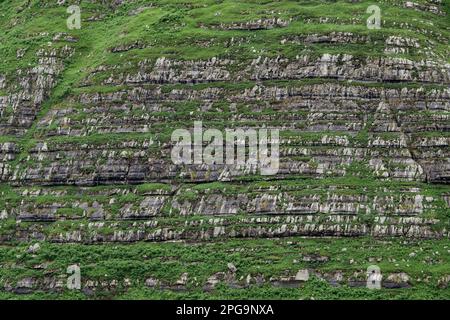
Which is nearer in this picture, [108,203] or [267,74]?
[108,203]

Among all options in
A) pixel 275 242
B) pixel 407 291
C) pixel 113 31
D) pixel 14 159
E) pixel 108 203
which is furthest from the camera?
pixel 113 31

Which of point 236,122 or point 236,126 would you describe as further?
point 236,122

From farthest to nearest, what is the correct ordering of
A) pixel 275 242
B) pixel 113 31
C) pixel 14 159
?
1. pixel 113 31
2. pixel 14 159
3. pixel 275 242

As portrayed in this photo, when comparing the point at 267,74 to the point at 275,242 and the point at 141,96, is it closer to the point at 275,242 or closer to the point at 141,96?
the point at 141,96

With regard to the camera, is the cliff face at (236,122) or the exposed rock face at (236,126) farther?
the cliff face at (236,122)

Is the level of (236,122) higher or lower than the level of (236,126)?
higher

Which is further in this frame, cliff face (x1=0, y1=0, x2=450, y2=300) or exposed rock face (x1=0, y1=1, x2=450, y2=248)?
cliff face (x1=0, y1=0, x2=450, y2=300)

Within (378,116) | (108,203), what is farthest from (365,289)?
(108,203)

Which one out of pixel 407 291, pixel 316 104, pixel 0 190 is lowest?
pixel 407 291
